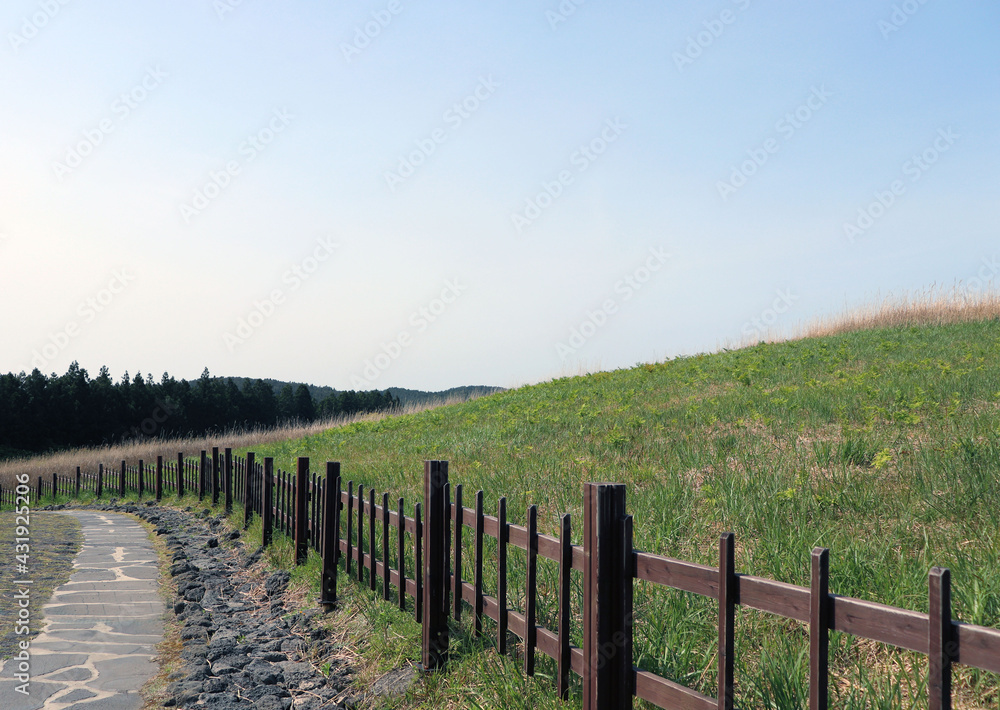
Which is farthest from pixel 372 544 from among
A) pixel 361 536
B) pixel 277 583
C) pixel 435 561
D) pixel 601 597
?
pixel 601 597

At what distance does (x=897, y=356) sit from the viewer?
14.0m

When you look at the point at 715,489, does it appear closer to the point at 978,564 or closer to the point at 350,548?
the point at 978,564

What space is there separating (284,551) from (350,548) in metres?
2.80

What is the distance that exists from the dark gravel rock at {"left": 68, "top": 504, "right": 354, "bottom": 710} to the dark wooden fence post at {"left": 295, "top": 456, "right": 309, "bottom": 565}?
1.11ft

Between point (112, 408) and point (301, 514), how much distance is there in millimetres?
67801

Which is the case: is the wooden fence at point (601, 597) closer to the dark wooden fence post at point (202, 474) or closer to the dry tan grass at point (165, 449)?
the dark wooden fence post at point (202, 474)

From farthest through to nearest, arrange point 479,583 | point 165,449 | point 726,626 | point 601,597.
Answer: point 165,449, point 479,583, point 601,597, point 726,626

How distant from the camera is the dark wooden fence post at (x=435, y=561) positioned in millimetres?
4656

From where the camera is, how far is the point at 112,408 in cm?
6550

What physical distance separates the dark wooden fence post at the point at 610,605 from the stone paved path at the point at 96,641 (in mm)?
3588

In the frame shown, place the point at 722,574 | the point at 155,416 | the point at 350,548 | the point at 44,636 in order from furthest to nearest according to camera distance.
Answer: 1. the point at 155,416
2. the point at 350,548
3. the point at 44,636
4. the point at 722,574

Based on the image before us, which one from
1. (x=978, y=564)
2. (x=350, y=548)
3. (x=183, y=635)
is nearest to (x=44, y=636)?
(x=183, y=635)

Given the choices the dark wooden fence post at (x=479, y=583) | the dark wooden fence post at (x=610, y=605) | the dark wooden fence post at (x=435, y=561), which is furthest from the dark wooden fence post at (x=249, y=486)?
the dark wooden fence post at (x=610, y=605)

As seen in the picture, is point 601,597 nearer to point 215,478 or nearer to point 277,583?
point 277,583
